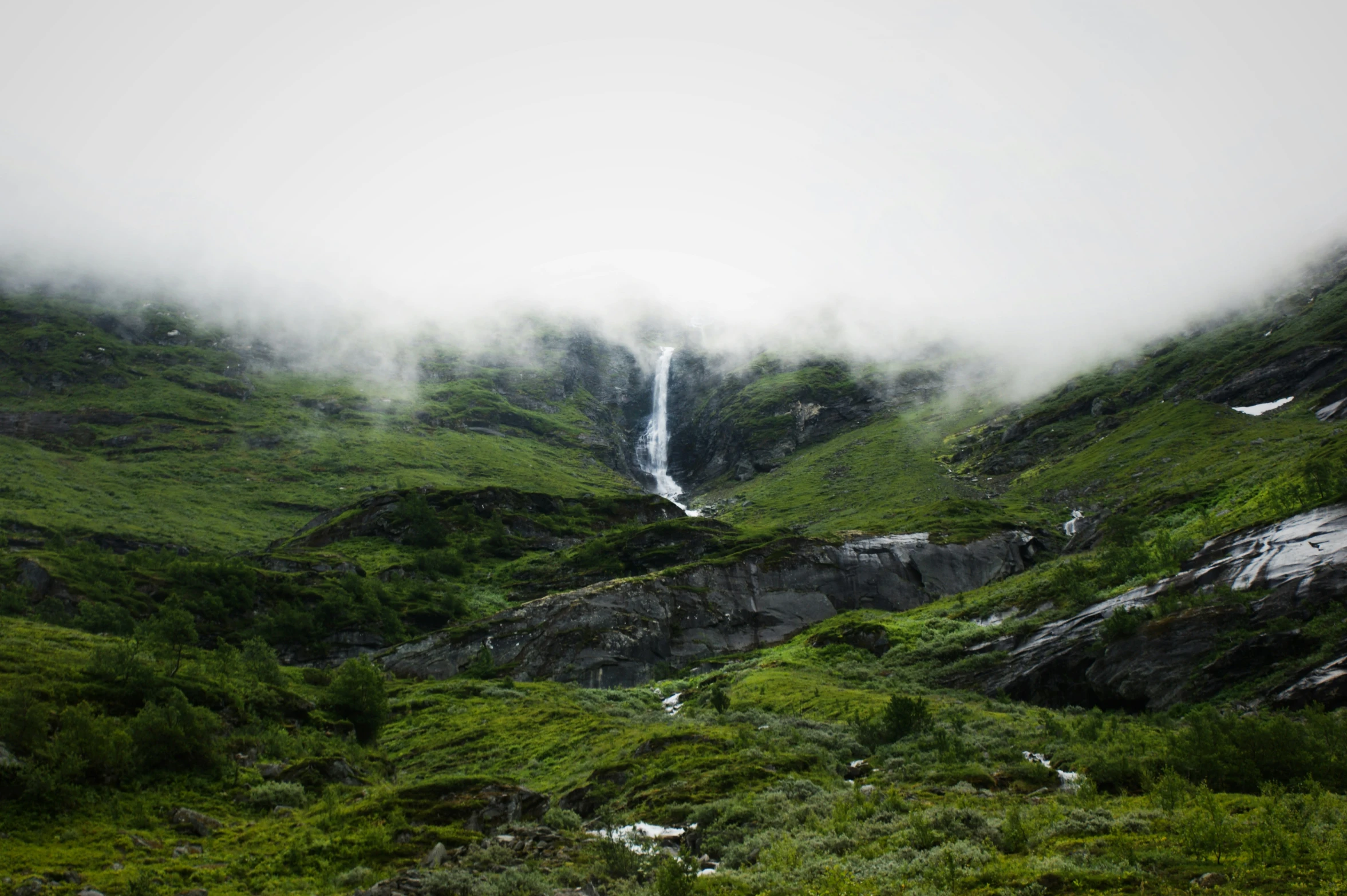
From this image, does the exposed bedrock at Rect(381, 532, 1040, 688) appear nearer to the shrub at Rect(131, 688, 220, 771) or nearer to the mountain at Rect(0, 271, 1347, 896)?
the mountain at Rect(0, 271, 1347, 896)

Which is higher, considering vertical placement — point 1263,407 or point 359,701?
point 359,701

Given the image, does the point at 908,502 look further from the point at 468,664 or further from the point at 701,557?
the point at 468,664

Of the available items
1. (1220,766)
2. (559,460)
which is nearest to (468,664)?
(1220,766)

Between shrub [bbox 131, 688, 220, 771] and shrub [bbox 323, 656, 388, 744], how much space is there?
1477cm

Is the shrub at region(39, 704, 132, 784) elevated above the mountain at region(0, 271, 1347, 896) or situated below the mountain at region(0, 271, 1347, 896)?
above

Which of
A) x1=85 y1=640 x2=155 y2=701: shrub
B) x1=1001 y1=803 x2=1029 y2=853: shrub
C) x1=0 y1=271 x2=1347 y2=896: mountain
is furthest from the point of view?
x1=85 y1=640 x2=155 y2=701: shrub

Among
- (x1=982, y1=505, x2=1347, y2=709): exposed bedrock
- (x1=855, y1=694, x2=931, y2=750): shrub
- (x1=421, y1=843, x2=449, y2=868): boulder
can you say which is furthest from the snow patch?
(x1=421, y1=843, x2=449, y2=868): boulder

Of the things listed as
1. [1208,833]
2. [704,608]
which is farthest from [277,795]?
[704,608]

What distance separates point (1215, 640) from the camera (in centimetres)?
3612

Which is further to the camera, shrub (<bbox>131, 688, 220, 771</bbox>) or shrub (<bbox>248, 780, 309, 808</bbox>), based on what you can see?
shrub (<bbox>131, 688, 220, 771</bbox>)

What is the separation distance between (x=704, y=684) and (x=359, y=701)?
28219mm

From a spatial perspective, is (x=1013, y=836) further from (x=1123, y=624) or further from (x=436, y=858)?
(x=1123, y=624)

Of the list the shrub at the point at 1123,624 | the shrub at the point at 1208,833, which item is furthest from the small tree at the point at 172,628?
the shrub at the point at 1123,624

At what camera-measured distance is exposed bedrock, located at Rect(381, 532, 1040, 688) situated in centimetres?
7319
